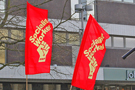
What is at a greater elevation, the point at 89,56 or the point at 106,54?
the point at 89,56

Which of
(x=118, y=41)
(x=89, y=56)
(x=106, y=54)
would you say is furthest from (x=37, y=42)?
(x=118, y=41)

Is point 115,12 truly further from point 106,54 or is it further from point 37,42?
point 37,42

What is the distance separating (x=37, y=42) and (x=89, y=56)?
1.85m

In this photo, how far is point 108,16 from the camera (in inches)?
990

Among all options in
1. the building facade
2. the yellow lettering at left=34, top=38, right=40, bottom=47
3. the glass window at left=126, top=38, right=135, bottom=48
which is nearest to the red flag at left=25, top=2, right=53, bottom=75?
the yellow lettering at left=34, top=38, right=40, bottom=47

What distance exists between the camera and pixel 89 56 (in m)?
12.0

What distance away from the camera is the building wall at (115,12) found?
81.6ft

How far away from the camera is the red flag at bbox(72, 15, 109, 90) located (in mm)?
11773

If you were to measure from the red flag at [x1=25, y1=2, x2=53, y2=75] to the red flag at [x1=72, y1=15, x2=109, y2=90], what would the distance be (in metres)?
1.07

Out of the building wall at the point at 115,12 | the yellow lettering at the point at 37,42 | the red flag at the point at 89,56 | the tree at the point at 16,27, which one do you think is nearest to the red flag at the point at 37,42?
the yellow lettering at the point at 37,42

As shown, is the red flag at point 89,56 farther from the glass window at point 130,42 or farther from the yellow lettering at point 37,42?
the glass window at point 130,42

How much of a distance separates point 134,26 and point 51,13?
6.35 m

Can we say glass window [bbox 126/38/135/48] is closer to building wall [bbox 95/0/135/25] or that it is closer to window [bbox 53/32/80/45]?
building wall [bbox 95/0/135/25]

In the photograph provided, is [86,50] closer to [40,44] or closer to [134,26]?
[40,44]
